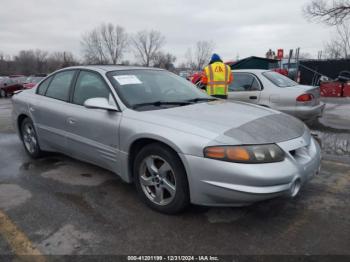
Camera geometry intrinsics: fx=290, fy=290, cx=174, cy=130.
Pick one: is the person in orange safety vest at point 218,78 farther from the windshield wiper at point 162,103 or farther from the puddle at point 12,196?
the puddle at point 12,196

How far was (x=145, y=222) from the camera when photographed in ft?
9.07

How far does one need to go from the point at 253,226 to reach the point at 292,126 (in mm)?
1098

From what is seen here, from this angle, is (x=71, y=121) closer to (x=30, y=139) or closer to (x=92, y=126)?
(x=92, y=126)

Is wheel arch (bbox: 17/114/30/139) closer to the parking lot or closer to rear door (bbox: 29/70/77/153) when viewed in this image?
rear door (bbox: 29/70/77/153)

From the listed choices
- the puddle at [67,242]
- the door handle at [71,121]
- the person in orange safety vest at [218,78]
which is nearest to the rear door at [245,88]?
the person in orange safety vest at [218,78]

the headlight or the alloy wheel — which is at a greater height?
the headlight

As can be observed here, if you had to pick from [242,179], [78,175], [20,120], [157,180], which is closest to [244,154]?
[242,179]

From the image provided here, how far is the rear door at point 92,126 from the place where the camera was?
10.5 feet

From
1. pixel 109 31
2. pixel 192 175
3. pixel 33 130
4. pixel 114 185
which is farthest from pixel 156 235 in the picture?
pixel 109 31

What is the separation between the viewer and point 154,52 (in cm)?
7075

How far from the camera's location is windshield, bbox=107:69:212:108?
129 inches

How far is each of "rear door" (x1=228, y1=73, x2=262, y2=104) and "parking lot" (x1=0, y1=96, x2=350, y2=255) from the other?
2908 mm

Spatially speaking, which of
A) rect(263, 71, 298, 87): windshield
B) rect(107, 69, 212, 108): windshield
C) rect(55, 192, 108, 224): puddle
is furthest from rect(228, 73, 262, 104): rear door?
rect(55, 192, 108, 224): puddle

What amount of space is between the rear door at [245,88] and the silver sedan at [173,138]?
2840 mm
